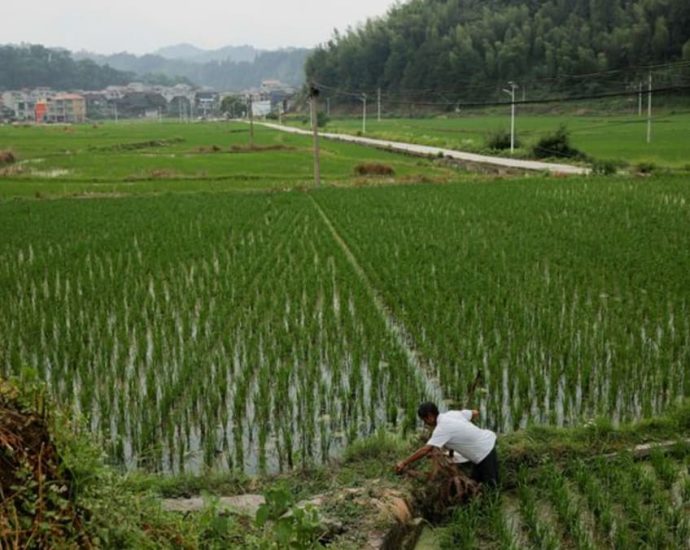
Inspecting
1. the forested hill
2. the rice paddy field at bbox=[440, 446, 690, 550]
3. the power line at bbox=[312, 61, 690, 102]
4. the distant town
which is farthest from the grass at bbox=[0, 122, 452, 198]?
the distant town

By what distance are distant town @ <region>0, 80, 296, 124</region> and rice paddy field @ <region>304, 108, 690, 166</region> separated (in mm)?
43604

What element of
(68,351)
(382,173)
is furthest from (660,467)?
(382,173)

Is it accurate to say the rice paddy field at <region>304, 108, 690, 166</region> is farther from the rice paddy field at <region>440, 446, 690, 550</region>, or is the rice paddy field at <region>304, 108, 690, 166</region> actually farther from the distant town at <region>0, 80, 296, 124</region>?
the distant town at <region>0, 80, 296, 124</region>

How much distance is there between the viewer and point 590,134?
44.7 meters

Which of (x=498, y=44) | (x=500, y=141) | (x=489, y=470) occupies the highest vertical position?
(x=498, y=44)

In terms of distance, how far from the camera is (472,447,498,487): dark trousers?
4949 mm

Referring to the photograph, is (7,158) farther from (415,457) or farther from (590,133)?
(415,457)

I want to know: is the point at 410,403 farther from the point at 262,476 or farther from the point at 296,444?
the point at 262,476

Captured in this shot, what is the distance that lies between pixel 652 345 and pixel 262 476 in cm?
442

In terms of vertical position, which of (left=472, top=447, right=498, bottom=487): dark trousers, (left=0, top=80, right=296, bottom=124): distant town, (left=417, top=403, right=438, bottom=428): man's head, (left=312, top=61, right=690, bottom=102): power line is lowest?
(left=472, top=447, right=498, bottom=487): dark trousers

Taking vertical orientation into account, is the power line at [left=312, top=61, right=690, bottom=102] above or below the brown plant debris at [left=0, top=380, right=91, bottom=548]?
above

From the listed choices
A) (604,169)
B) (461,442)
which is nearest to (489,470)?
(461,442)

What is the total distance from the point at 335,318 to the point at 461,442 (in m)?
4.43

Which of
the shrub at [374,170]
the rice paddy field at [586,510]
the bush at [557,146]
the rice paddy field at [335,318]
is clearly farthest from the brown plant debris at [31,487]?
the bush at [557,146]
